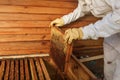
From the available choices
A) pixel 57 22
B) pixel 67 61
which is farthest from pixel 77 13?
pixel 67 61

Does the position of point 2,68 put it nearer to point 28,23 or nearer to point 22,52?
point 22,52

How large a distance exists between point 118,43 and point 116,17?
579mm

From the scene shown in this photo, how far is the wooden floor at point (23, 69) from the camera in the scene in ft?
6.63

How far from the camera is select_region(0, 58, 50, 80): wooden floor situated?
6.63 feet

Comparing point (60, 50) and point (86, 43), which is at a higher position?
point (60, 50)

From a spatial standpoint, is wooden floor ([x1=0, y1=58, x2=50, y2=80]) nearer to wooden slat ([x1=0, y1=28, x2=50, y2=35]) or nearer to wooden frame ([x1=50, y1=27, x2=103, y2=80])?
wooden frame ([x1=50, y1=27, x2=103, y2=80])

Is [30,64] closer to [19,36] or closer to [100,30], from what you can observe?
[19,36]

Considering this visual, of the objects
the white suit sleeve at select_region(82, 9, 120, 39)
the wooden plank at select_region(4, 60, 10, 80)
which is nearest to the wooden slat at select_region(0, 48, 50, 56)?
the wooden plank at select_region(4, 60, 10, 80)

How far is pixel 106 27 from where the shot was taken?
5.49ft

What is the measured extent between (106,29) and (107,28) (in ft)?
0.05

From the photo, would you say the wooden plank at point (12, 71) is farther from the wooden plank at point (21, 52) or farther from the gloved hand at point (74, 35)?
the gloved hand at point (74, 35)

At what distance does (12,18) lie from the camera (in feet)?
7.69

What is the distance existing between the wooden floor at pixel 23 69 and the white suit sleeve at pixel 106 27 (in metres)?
0.69

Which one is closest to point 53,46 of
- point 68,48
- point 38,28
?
point 38,28
